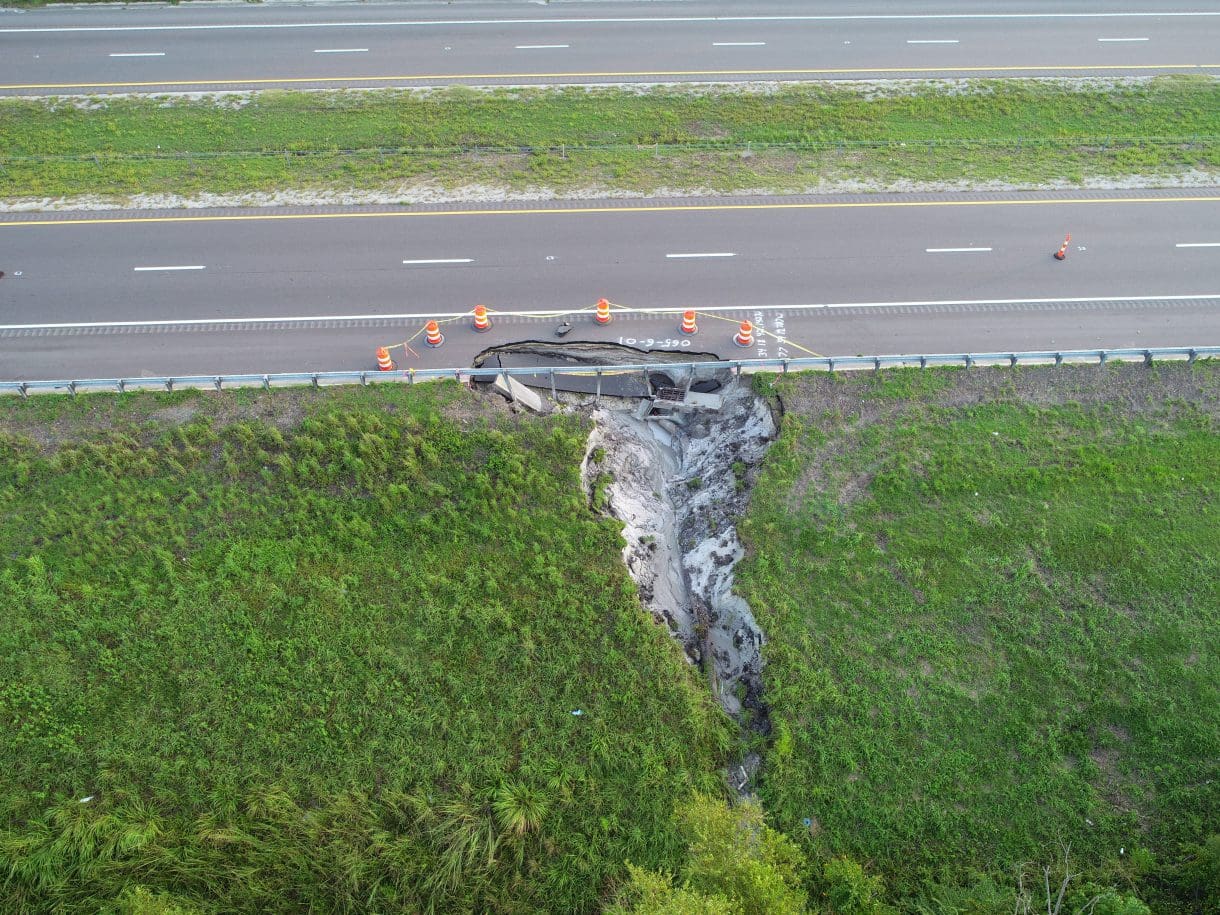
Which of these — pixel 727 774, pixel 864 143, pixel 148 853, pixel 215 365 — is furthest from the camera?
pixel 864 143

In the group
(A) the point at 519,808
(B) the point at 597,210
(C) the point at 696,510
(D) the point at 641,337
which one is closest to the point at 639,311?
(D) the point at 641,337

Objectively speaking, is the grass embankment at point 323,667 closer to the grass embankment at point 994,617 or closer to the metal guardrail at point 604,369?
the metal guardrail at point 604,369

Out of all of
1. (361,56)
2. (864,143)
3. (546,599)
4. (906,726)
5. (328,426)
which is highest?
(361,56)

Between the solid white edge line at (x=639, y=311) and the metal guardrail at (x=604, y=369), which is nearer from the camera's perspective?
the metal guardrail at (x=604, y=369)

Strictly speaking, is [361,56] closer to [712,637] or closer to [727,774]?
[712,637]

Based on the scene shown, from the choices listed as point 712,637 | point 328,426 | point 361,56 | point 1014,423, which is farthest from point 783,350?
point 361,56

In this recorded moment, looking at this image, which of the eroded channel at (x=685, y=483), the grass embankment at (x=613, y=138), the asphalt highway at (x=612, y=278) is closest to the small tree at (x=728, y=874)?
the eroded channel at (x=685, y=483)
